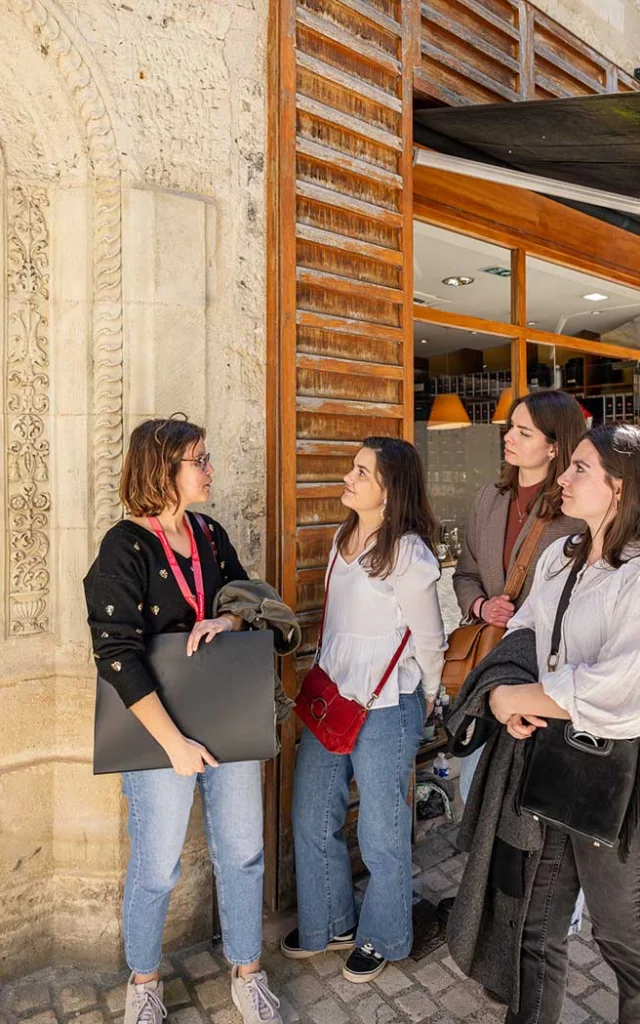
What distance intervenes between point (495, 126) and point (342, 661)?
276 centimetres

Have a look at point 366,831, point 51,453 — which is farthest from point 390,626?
point 51,453

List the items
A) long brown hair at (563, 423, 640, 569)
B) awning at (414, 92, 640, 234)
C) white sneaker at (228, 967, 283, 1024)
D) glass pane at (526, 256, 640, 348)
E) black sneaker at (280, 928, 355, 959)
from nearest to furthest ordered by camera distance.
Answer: long brown hair at (563, 423, 640, 569), white sneaker at (228, 967, 283, 1024), black sneaker at (280, 928, 355, 959), awning at (414, 92, 640, 234), glass pane at (526, 256, 640, 348)

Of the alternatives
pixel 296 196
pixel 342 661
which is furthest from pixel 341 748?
pixel 296 196

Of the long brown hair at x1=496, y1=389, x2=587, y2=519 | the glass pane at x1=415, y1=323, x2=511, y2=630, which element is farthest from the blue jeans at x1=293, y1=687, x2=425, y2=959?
the glass pane at x1=415, y1=323, x2=511, y2=630

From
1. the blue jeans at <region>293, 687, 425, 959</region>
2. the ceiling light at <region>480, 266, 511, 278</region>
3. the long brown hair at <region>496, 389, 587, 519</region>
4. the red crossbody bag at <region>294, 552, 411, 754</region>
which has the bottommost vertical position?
the blue jeans at <region>293, 687, 425, 959</region>

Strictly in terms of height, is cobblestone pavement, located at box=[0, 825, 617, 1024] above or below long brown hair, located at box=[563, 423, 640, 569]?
below

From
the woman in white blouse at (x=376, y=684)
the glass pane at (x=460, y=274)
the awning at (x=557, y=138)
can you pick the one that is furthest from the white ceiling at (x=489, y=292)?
the woman in white blouse at (x=376, y=684)

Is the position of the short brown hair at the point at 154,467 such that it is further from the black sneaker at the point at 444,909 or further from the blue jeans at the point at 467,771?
the black sneaker at the point at 444,909

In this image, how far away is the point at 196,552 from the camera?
2531mm

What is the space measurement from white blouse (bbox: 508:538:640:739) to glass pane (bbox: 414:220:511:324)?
8.50 feet

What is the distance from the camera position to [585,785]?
6.74ft

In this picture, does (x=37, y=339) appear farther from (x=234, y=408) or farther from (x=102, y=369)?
(x=234, y=408)

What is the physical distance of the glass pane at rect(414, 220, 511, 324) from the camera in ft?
14.1

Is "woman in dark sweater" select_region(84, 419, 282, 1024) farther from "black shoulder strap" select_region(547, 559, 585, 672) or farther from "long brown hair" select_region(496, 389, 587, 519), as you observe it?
"long brown hair" select_region(496, 389, 587, 519)
